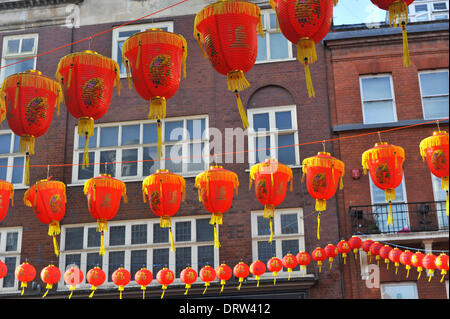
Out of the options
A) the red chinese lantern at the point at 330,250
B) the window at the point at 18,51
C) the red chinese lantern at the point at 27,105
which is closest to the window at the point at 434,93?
the red chinese lantern at the point at 330,250

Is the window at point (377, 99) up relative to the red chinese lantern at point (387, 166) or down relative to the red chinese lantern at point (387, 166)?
up

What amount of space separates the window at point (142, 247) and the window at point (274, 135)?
105 inches

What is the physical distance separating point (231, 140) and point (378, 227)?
5.02 m

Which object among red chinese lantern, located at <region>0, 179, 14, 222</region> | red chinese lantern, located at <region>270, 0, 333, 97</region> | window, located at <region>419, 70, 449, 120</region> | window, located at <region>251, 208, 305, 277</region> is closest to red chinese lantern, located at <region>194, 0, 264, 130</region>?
red chinese lantern, located at <region>270, 0, 333, 97</region>

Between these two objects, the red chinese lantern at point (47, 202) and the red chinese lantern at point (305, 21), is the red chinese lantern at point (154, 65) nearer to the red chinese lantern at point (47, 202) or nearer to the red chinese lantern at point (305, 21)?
the red chinese lantern at point (305, 21)

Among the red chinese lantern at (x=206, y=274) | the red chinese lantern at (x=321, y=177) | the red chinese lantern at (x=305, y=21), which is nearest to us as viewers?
the red chinese lantern at (x=305, y=21)

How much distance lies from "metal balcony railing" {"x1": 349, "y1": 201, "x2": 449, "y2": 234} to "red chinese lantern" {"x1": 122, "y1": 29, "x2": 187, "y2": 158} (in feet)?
28.4

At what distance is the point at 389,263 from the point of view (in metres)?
15.8

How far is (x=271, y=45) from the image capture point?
18672mm

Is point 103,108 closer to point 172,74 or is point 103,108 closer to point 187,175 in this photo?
point 172,74

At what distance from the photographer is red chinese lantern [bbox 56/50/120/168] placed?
909 centimetres

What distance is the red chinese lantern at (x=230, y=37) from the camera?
8.31 m

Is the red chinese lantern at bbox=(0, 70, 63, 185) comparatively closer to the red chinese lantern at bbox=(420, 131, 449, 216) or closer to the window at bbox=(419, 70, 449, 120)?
the red chinese lantern at bbox=(420, 131, 449, 216)
